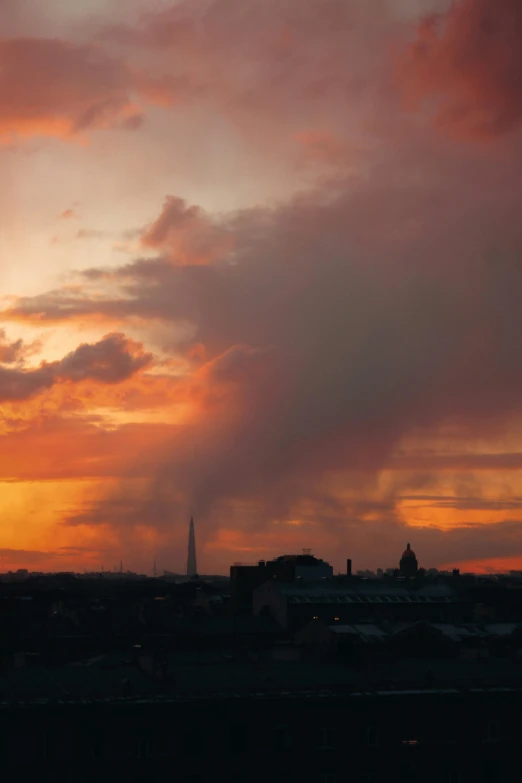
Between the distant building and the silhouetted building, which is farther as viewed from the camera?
the silhouetted building

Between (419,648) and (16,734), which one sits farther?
(419,648)

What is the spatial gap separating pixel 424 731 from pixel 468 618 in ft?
228

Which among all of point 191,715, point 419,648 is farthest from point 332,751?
point 419,648

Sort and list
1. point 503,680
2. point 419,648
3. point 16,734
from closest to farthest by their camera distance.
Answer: point 16,734 → point 503,680 → point 419,648

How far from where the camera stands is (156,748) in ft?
233

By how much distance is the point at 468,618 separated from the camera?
145000 mm

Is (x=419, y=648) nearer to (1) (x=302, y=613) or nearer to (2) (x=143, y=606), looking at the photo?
(1) (x=302, y=613)

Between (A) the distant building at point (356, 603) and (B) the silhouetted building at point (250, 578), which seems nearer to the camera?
(A) the distant building at point (356, 603)

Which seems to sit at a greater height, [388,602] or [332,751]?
[388,602]

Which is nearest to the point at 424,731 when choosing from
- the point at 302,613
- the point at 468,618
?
the point at 302,613

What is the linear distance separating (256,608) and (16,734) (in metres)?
84.1

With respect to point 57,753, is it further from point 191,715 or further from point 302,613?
point 302,613

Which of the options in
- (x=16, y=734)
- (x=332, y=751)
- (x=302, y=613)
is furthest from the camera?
(x=302, y=613)

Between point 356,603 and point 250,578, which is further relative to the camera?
point 250,578
